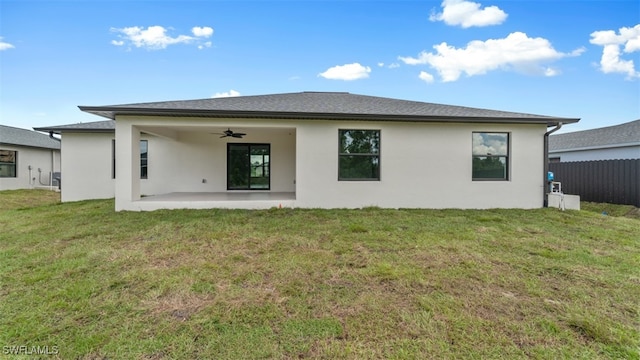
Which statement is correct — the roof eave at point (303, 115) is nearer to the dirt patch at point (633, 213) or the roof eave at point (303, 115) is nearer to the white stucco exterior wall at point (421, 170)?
the white stucco exterior wall at point (421, 170)

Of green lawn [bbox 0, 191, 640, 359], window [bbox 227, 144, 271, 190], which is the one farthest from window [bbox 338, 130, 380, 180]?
window [bbox 227, 144, 271, 190]

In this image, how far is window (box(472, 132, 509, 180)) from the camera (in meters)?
8.43

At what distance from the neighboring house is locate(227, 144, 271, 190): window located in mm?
15940

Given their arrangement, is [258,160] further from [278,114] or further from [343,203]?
[343,203]

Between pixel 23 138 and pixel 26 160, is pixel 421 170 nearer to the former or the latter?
pixel 26 160

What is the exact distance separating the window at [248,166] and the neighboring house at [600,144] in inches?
628

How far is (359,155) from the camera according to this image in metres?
8.16

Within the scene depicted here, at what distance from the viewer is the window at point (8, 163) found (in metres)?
14.4

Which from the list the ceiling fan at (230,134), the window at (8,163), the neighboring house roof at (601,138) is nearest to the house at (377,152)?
the ceiling fan at (230,134)

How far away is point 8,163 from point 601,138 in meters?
31.0

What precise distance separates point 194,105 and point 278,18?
5.40 meters

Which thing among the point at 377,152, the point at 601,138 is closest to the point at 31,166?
the point at 377,152
